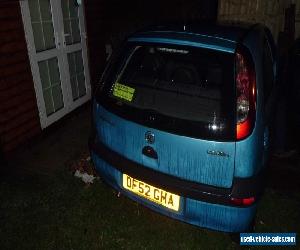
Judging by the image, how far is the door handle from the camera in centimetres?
274

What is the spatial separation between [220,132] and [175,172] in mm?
532

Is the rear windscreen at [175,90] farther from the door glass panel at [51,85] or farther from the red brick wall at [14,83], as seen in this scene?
the door glass panel at [51,85]

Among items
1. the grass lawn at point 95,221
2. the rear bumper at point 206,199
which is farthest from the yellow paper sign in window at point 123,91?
the grass lawn at point 95,221

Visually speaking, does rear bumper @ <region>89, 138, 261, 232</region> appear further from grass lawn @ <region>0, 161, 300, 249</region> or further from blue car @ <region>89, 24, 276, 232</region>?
grass lawn @ <region>0, 161, 300, 249</region>

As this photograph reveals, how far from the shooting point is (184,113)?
8.50 ft

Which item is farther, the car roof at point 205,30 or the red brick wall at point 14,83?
the red brick wall at point 14,83

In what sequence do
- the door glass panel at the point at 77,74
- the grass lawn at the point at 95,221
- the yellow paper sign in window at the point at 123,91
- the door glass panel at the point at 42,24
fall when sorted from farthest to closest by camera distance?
the door glass panel at the point at 77,74 < the door glass panel at the point at 42,24 < the grass lawn at the point at 95,221 < the yellow paper sign in window at the point at 123,91

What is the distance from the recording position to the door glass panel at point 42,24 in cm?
484

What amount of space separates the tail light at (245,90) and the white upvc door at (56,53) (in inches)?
134

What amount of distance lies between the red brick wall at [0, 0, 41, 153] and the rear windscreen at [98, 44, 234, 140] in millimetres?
2048

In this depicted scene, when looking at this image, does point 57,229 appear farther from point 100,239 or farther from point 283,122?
point 283,122

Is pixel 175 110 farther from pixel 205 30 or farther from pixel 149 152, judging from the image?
pixel 205 30

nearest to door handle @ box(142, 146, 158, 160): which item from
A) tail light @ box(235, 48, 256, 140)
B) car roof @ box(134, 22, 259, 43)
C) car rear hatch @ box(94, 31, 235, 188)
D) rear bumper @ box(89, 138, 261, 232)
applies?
car rear hatch @ box(94, 31, 235, 188)

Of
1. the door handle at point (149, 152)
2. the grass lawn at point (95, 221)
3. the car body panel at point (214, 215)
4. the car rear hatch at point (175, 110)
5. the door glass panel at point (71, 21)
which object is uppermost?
the door glass panel at point (71, 21)
